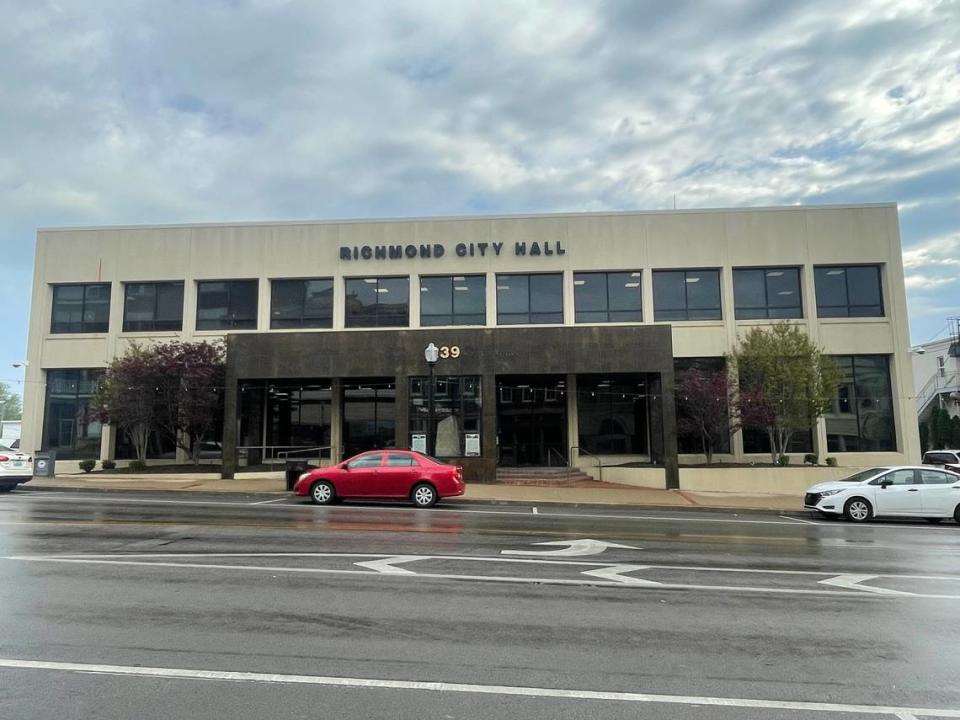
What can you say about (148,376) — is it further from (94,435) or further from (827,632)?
(827,632)

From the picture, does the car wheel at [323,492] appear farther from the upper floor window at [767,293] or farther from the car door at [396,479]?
the upper floor window at [767,293]

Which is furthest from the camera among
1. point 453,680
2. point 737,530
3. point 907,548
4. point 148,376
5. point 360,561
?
point 148,376

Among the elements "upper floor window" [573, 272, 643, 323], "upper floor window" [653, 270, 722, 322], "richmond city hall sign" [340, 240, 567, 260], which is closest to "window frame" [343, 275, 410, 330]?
"richmond city hall sign" [340, 240, 567, 260]

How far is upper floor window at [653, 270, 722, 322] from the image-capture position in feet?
91.6

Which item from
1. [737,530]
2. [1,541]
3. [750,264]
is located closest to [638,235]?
[750,264]

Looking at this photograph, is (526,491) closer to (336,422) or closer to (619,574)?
(336,422)

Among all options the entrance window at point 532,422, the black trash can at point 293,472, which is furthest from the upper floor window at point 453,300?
the black trash can at point 293,472

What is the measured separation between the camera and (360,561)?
928cm

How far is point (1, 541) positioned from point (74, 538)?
99 centimetres

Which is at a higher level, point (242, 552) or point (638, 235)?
point (638, 235)

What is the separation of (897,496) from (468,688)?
52.0ft

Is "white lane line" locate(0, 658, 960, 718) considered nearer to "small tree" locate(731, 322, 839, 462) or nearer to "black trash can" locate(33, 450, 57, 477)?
"small tree" locate(731, 322, 839, 462)

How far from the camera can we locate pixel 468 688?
186 inches

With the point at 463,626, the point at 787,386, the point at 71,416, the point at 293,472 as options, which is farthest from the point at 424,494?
the point at 71,416
